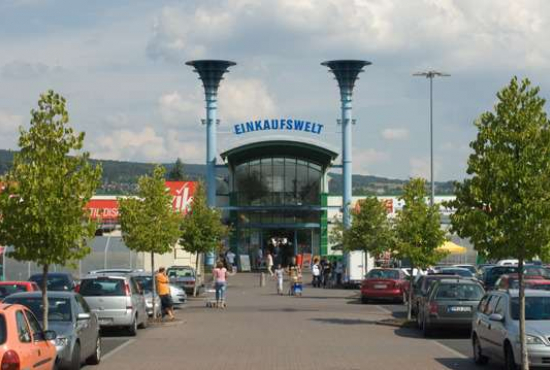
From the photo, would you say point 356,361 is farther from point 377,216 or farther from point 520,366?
point 377,216

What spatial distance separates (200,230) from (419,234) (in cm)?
2201

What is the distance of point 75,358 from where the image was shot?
716 inches

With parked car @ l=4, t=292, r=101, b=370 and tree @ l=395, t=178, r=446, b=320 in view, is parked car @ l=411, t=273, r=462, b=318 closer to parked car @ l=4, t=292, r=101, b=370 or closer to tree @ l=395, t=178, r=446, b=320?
tree @ l=395, t=178, r=446, b=320

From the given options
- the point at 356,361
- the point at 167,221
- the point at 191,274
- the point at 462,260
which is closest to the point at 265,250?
the point at 462,260

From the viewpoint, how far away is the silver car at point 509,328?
17.5 metres

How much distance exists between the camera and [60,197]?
780 inches

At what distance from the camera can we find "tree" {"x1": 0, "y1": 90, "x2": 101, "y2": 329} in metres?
19.6

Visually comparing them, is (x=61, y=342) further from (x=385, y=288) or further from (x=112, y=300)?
(x=385, y=288)

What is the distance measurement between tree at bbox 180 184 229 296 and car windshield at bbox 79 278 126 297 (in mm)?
26089

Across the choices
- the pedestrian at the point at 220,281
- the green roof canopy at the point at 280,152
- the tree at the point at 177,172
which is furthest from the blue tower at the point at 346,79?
the tree at the point at 177,172

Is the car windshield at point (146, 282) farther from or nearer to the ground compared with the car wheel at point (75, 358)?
farther from the ground

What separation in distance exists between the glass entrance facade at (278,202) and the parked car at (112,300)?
52.8 meters

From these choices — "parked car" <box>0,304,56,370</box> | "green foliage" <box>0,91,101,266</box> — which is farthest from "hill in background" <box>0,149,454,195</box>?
"parked car" <box>0,304,56,370</box>

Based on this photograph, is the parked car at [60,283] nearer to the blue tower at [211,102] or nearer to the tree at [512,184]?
the tree at [512,184]
